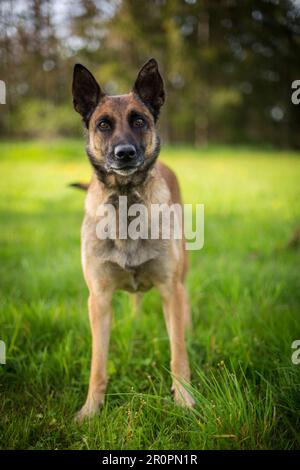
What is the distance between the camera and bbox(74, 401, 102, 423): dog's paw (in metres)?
2.31

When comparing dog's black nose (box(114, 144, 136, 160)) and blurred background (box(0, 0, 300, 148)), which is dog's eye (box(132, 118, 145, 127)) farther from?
blurred background (box(0, 0, 300, 148))

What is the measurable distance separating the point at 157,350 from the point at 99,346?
1.63 ft

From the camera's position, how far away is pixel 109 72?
2339 cm

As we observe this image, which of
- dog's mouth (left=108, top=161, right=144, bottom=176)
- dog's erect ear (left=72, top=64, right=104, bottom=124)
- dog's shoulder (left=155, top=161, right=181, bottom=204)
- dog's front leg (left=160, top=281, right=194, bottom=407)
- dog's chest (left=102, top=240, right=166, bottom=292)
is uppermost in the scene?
dog's erect ear (left=72, top=64, right=104, bottom=124)

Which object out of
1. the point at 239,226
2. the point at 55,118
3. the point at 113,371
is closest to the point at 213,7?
the point at 55,118

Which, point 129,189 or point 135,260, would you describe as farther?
point 129,189

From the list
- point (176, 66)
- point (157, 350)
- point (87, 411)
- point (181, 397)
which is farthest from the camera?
point (176, 66)

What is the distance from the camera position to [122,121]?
263 centimetres

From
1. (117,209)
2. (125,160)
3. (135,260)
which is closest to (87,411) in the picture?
(135,260)

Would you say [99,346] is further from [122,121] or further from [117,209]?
[122,121]

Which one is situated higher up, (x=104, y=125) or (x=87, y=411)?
(x=104, y=125)

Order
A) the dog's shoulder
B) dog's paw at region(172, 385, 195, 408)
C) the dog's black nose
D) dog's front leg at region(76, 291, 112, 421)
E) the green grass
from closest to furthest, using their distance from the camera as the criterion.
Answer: the green grass < dog's paw at region(172, 385, 195, 408) < the dog's black nose < dog's front leg at region(76, 291, 112, 421) < the dog's shoulder

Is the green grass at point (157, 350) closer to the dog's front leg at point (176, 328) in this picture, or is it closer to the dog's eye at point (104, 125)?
the dog's front leg at point (176, 328)

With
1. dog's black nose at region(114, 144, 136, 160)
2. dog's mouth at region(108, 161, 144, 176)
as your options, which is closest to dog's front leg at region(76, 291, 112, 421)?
dog's mouth at region(108, 161, 144, 176)
